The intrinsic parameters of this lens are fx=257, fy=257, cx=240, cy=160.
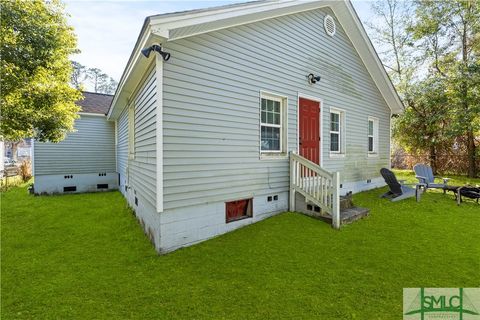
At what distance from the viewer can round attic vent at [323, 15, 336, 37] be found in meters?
7.44

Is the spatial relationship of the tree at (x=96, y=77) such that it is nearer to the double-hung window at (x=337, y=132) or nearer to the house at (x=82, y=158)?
the house at (x=82, y=158)

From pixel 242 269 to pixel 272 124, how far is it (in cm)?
341

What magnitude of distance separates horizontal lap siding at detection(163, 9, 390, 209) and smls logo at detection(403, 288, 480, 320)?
10.1 ft

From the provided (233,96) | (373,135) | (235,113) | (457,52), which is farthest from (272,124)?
(457,52)

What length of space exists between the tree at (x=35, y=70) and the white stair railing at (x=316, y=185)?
7308 millimetres

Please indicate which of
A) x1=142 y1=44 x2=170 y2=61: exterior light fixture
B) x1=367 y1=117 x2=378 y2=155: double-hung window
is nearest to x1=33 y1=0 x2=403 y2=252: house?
x1=142 y1=44 x2=170 y2=61: exterior light fixture

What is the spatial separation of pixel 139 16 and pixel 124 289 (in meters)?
5.29

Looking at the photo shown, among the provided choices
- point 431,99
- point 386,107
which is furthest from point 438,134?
point 386,107

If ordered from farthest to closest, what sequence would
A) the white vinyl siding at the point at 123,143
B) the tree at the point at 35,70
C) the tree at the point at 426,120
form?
the tree at the point at 426,120, the white vinyl siding at the point at 123,143, the tree at the point at 35,70

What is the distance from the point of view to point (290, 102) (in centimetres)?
626

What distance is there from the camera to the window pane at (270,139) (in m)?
5.73

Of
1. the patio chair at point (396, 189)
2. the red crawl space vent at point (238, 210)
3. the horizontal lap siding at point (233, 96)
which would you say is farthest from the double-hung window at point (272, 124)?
the patio chair at point (396, 189)

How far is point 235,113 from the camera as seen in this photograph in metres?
5.06

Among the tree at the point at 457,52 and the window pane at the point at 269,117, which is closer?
the window pane at the point at 269,117
